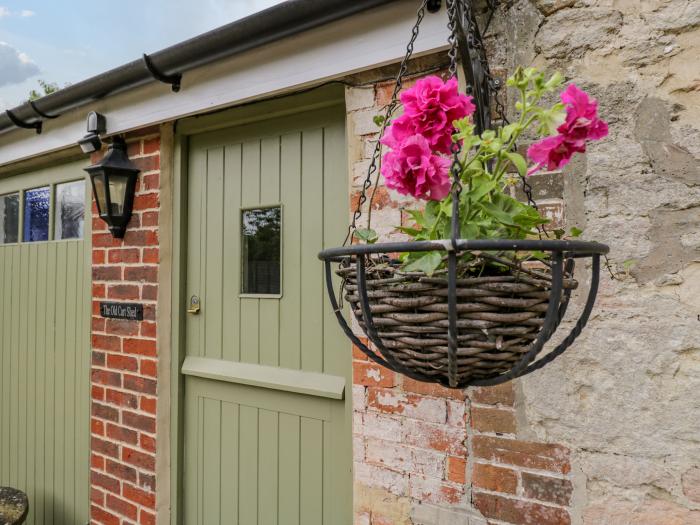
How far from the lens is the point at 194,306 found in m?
2.14

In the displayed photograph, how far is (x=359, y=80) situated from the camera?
62.8 inches

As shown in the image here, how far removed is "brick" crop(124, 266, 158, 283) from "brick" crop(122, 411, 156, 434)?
2.07 ft

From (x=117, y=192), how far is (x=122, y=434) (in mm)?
1153

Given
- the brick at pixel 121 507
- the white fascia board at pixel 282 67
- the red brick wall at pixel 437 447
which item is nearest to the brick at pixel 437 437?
the red brick wall at pixel 437 447

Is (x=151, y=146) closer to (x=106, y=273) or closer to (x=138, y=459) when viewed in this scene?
(x=106, y=273)

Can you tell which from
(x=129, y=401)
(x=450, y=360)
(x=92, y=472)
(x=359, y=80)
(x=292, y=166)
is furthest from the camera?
(x=92, y=472)

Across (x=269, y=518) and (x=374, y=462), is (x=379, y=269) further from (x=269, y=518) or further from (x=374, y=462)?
(x=269, y=518)

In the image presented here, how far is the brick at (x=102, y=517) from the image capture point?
87.7 inches

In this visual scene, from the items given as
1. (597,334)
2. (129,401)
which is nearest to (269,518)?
(129,401)

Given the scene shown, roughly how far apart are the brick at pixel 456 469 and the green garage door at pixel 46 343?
2.04 m

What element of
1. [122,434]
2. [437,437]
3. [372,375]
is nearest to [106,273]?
[122,434]

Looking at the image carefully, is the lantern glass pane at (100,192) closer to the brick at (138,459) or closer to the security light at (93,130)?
the security light at (93,130)

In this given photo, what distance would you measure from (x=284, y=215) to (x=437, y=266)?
1267 millimetres

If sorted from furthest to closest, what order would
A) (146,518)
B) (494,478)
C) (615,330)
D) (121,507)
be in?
(121,507)
(146,518)
(494,478)
(615,330)
